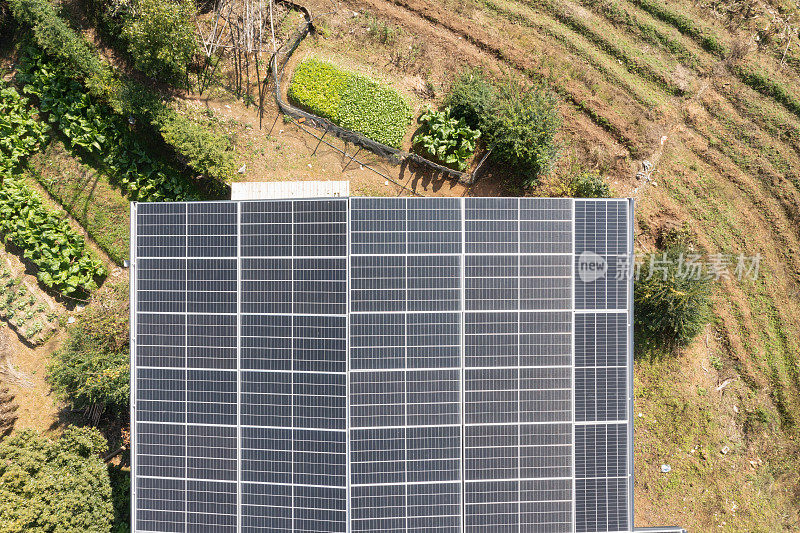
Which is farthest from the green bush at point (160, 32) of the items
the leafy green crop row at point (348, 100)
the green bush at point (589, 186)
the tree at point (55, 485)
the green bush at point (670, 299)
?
the green bush at point (670, 299)

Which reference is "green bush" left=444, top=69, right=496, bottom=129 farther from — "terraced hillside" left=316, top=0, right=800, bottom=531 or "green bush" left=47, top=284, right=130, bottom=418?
"green bush" left=47, top=284, right=130, bottom=418

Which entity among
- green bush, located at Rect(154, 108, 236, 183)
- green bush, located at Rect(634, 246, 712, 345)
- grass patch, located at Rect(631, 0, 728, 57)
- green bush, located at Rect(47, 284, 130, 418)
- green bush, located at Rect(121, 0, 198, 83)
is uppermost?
grass patch, located at Rect(631, 0, 728, 57)

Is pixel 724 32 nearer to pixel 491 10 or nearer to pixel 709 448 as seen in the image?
pixel 491 10

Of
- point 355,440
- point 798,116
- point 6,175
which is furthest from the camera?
point 798,116

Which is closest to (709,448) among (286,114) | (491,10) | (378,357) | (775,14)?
(378,357)

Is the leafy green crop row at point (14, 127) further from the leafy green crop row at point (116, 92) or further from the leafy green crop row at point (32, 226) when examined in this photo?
the leafy green crop row at point (116, 92)

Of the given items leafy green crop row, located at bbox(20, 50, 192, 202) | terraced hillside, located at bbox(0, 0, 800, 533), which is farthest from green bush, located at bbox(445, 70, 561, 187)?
leafy green crop row, located at bbox(20, 50, 192, 202)
